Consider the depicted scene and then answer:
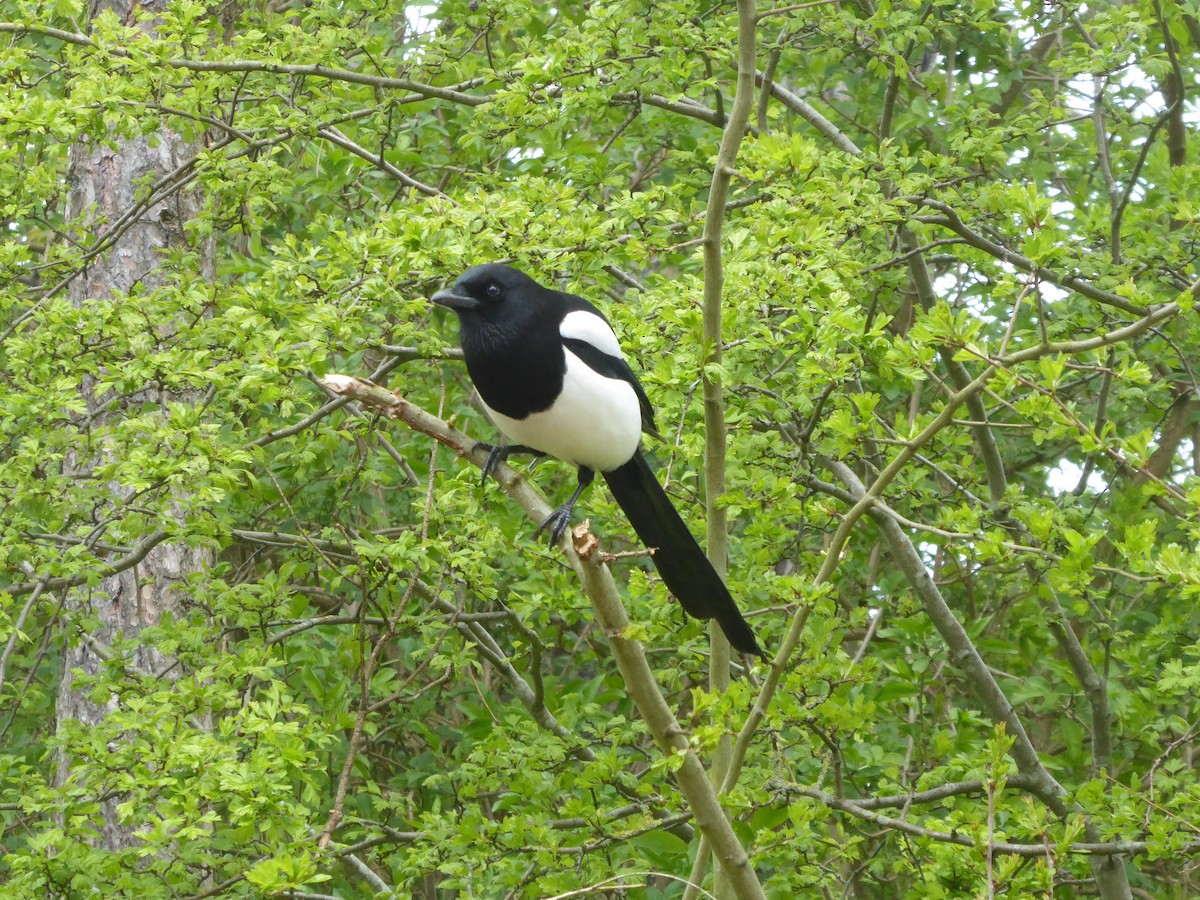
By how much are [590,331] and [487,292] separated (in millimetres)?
265

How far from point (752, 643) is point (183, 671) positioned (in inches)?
83.6

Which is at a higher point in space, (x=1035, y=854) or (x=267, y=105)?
(x=267, y=105)

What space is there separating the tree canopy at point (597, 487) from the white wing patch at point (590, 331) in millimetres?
52

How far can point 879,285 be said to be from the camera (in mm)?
4383

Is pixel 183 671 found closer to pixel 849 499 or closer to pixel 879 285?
pixel 849 499

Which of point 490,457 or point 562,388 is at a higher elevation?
point 562,388

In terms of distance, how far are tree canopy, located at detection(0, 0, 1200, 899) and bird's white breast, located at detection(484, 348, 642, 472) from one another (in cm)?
12

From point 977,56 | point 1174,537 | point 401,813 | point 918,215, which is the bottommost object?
point 401,813

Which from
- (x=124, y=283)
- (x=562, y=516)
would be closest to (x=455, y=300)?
(x=562, y=516)

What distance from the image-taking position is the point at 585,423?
3289 millimetres

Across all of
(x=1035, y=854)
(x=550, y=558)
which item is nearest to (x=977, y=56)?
(x=550, y=558)

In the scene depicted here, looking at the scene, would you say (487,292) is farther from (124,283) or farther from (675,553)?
(124,283)

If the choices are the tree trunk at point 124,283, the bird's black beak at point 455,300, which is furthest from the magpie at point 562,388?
the tree trunk at point 124,283

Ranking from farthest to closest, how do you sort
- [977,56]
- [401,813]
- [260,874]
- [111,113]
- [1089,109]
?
[977,56]
[1089,109]
[401,813]
[111,113]
[260,874]
